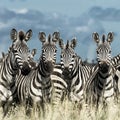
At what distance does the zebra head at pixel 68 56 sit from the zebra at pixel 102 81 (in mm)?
765

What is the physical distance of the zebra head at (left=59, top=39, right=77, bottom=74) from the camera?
59.6 feet

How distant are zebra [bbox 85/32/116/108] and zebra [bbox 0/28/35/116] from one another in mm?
1793

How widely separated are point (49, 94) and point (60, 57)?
1859mm

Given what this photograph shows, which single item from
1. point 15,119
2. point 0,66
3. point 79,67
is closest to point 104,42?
point 79,67

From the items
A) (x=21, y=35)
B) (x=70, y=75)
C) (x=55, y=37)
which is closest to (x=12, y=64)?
(x=21, y=35)

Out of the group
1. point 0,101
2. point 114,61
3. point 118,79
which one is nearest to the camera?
point 0,101

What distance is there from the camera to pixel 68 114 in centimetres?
1509

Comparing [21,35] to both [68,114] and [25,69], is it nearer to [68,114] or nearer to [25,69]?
[25,69]

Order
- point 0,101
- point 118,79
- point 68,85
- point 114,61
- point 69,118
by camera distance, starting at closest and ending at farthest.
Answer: point 69,118
point 0,101
point 68,85
point 118,79
point 114,61

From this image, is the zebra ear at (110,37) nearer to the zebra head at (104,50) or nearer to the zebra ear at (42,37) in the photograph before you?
the zebra head at (104,50)

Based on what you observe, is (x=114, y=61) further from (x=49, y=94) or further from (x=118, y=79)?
(x=49, y=94)

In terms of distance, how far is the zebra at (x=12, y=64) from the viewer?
1703 centimetres

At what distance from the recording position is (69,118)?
14820mm

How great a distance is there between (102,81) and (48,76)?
1.40 m
